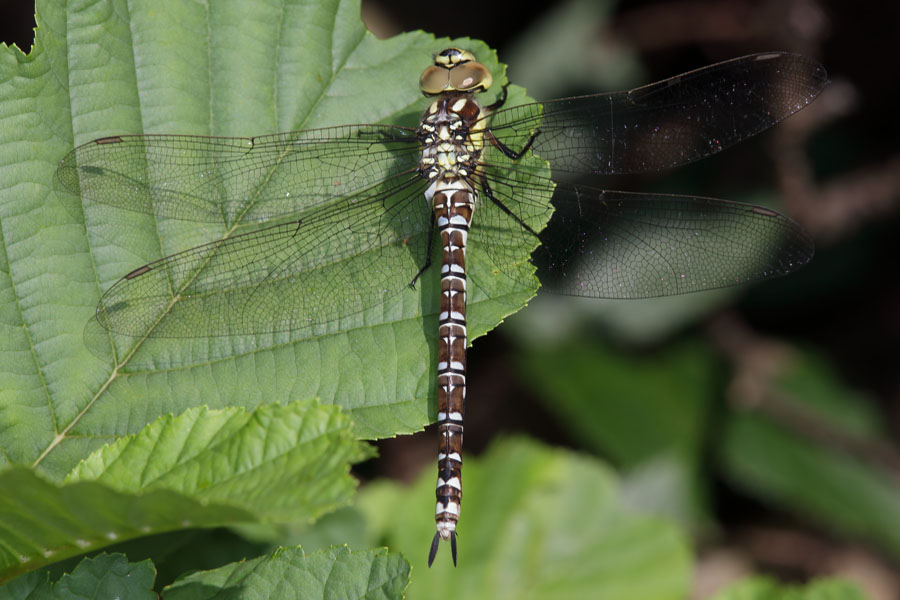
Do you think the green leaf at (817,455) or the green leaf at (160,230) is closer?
the green leaf at (160,230)

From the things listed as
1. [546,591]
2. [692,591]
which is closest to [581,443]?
[692,591]

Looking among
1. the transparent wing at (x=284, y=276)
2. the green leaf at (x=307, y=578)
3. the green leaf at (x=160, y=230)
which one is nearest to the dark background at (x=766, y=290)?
the transparent wing at (x=284, y=276)

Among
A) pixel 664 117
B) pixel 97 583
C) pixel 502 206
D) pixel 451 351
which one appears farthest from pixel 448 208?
pixel 97 583

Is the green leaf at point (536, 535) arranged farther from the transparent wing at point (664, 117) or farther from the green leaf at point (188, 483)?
the green leaf at point (188, 483)

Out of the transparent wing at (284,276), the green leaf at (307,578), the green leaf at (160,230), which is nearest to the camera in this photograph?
the green leaf at (307,578)

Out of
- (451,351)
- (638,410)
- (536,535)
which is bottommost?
(536,535)

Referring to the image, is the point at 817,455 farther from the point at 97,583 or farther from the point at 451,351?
the point at 97,583

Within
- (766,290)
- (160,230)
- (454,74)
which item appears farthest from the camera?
(766,290)

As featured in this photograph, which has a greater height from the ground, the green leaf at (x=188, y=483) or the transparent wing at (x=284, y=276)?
the transparent wing at (x=284, y=276)
